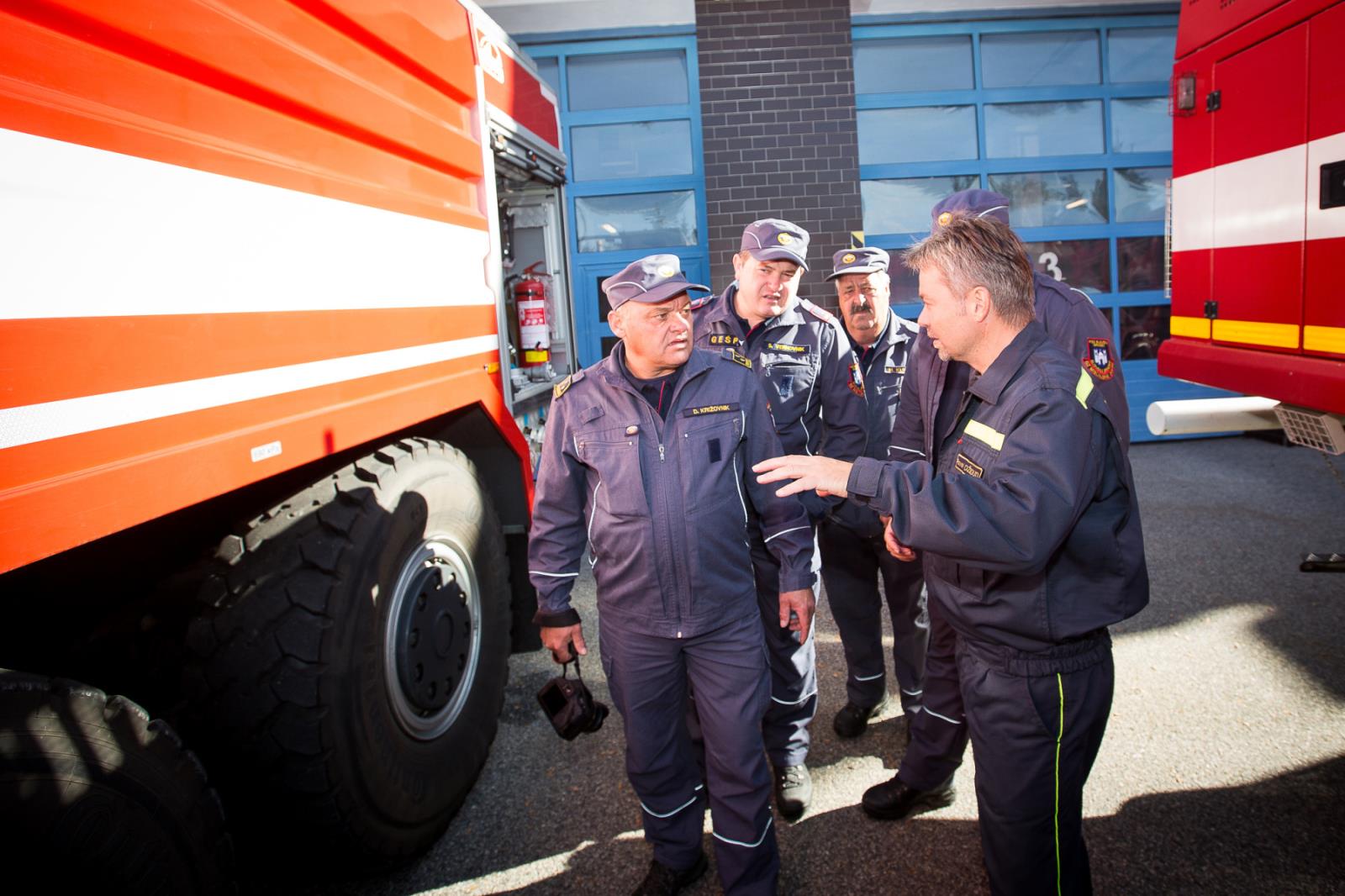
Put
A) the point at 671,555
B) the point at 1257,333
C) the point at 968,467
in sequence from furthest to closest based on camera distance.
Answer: the point at 1257,333, the point at 671,555, the point at 968,467

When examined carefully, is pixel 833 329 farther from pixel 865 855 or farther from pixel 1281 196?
pixel 865 855

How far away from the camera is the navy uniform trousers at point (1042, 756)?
69.9 inches

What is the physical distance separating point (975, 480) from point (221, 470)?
4.82 ft

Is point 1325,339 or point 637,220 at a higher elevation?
point 637,220

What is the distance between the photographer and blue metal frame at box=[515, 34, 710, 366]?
284 inches

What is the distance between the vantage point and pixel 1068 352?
2283mm

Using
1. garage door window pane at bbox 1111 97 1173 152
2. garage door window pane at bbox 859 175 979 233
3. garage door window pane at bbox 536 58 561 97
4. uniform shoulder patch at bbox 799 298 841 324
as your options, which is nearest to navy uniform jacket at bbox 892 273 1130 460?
uniform shoulder patch at bbox 799 298 841 324

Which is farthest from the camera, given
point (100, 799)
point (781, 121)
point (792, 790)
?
point (781, 121)

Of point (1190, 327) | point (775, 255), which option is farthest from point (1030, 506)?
point (1190, 327)

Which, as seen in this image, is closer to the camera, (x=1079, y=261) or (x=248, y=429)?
(x=248, y=429)

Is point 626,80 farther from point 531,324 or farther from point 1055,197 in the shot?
point 531,324

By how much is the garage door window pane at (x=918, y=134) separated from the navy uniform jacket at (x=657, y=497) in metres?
5.95

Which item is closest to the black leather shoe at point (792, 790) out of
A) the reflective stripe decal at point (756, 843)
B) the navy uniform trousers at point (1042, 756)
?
the reflective stripe decal at point (756, 843)

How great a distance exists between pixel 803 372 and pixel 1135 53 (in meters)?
6.79
